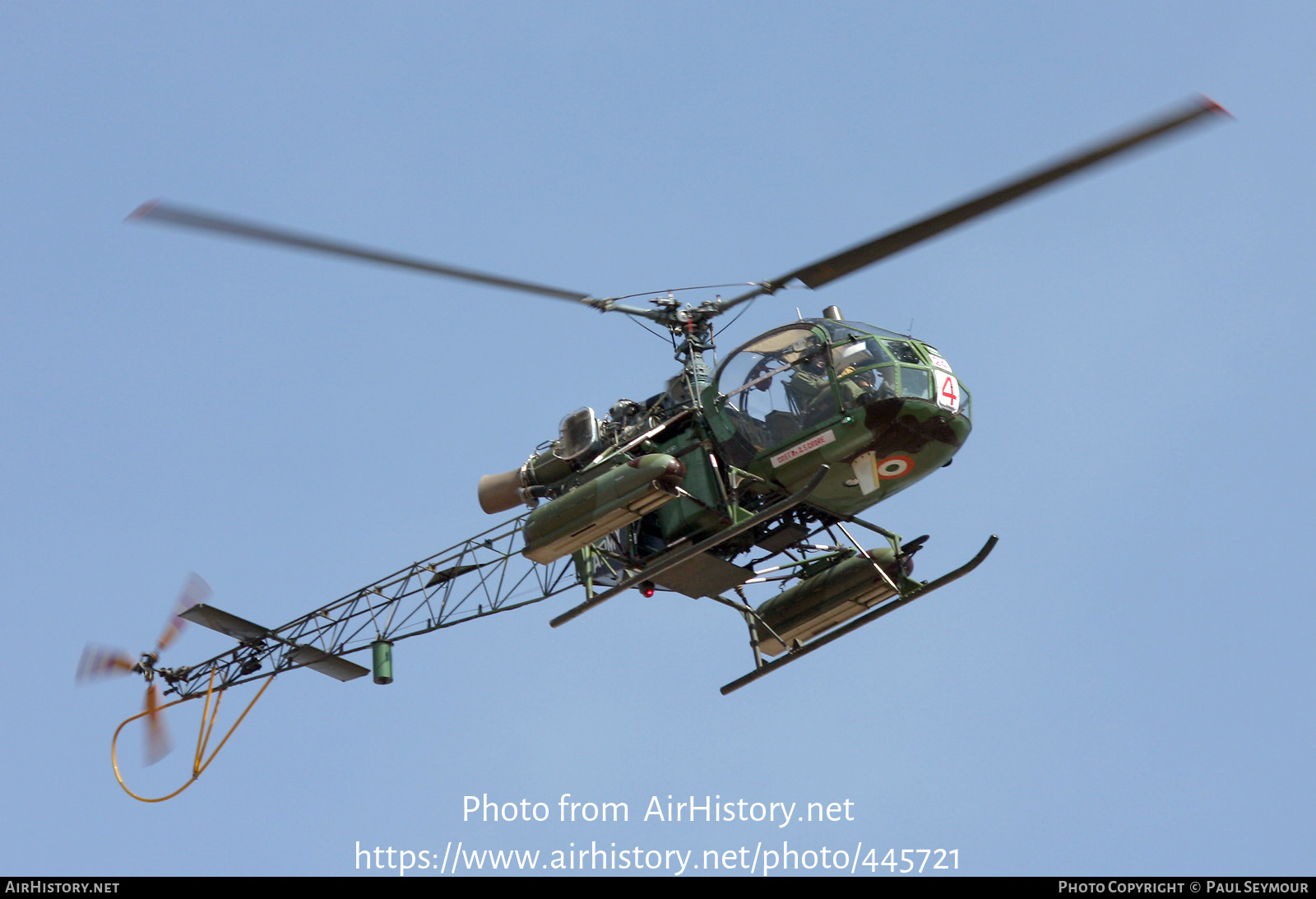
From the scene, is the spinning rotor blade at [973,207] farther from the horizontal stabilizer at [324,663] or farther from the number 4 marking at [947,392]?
the horizontal stabilizer at [324,663]

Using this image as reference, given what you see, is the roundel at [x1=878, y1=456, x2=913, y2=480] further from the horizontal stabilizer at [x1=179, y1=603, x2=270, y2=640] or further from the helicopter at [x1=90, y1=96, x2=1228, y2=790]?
the horizontal stabilizer at [x1=179, y1=603, x2=270, y2=640]

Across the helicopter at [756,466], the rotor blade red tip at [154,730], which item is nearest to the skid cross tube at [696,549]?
the helicopter at [756,466]

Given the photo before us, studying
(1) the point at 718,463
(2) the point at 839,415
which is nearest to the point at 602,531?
(1) the point at 718,463

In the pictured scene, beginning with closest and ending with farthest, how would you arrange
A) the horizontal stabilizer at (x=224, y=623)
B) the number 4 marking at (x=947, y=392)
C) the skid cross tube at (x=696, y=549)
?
the skid cross tube at (x=696, y=549) < the number 4 marking at (x=947, y=392) < the horizontal stabilizer at (x=224, y=623)

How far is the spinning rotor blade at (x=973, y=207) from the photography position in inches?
561

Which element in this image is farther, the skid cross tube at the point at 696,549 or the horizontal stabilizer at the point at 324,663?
the horizontal stabilizer at the point at 324,663

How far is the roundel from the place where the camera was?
1936cm

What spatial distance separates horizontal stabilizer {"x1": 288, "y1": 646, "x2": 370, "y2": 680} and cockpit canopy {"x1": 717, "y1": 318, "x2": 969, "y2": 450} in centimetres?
781

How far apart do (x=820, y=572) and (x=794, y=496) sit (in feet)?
9.25

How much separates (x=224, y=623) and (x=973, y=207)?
1307 centimetres

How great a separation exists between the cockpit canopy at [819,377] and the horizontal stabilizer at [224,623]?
337 inches

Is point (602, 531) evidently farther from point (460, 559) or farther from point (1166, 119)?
point (1166, 119)

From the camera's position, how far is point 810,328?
1945 cm

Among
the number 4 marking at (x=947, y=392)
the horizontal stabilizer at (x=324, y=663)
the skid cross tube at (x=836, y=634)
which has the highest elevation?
the number 4 marking at (x=947, y=392)
